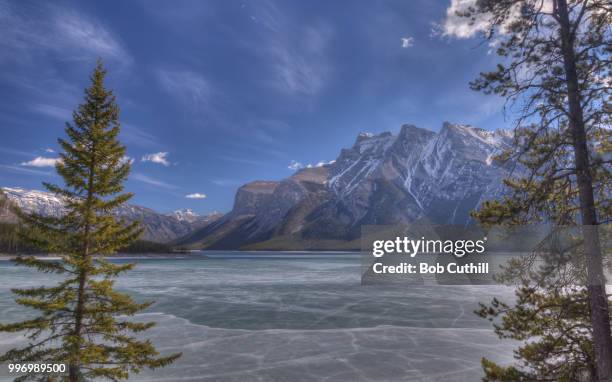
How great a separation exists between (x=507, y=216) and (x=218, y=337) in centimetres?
2273

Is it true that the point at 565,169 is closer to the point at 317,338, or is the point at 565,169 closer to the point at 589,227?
the point at 589,227

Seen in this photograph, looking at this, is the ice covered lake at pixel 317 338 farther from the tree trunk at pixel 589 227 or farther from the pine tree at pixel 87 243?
the tree trunk at pixel 589 227

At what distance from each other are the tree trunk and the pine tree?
1482cm

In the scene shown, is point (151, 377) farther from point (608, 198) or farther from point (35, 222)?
point (608, 198)

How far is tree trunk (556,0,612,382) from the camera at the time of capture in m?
Answer: 9.30

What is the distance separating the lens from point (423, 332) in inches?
1136

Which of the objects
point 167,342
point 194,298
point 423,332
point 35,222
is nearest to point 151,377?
point 167,342

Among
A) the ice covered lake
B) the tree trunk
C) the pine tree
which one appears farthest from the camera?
the ice covered lake

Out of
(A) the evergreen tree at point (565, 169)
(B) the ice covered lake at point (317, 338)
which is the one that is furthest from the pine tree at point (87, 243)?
(A) the evergreen tree at point (565, 169)

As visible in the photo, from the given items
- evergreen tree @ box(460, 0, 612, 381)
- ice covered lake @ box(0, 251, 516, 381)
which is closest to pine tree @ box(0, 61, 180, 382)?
ice covered lake @ box(0, 251, 516, 381)

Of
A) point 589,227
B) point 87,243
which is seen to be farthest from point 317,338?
point 589,227

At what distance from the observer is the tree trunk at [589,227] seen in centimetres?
930

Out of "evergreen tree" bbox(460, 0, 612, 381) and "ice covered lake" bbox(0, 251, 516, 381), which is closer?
"evergreen tree" bbox(460, 0, 612, 381)

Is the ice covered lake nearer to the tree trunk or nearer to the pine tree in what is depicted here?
the pine tree
